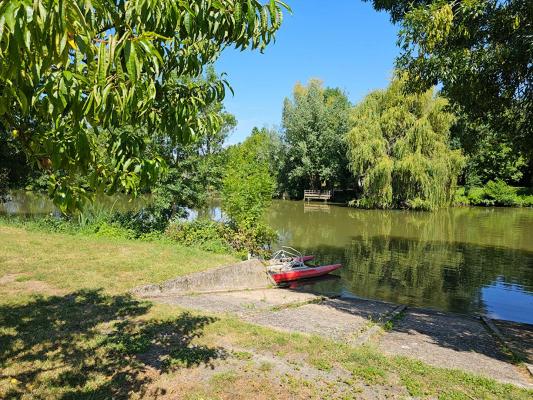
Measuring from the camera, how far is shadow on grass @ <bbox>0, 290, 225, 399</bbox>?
4.01 meters

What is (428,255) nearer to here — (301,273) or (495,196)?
(301,273)

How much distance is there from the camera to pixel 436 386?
14.5 feet

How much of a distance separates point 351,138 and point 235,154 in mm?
17486

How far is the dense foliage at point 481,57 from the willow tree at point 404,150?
21.6 metres

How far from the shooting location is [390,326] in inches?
278

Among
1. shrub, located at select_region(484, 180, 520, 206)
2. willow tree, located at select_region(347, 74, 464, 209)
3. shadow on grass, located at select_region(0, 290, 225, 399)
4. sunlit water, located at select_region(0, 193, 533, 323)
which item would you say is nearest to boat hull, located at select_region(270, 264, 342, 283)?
sunlit water, located at select_region(0, 193, 533, 323)

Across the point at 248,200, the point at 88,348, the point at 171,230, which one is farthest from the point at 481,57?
the point at 171,230

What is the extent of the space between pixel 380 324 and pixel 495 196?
3770 centimetres

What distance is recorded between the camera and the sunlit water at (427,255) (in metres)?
11.7

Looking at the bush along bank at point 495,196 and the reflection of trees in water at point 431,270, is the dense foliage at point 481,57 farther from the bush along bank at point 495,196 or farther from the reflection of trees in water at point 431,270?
the bush along bank at point 495,196

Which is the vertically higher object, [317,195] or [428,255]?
[317,195]

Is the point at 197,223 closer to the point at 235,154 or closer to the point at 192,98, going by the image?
the point at 235,154

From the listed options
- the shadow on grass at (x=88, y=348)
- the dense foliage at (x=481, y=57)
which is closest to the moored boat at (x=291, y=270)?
the shadow on grass at (x=88, y=348)

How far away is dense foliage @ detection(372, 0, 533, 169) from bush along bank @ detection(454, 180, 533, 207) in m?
33.4
